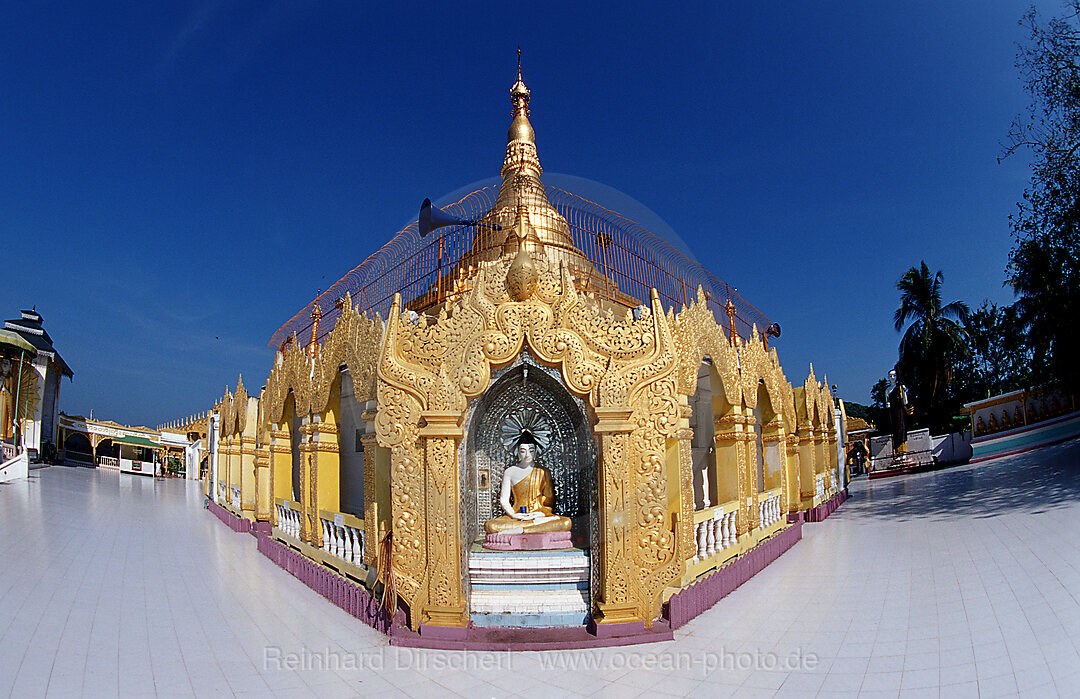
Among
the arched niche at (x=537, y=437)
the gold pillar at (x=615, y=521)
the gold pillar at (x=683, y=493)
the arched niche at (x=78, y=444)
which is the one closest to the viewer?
the gold pillar at (x=615, y=521)

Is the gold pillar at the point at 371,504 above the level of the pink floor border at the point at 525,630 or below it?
above

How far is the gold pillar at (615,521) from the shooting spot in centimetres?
653

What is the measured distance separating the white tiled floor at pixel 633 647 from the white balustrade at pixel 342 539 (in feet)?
2.40

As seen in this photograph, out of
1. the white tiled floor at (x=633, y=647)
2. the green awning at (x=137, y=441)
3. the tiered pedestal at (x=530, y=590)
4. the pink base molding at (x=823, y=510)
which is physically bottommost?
the pink base molding at (x=823, y=510)

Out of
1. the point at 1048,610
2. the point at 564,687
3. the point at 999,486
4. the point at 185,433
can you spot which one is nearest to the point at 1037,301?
the point at 999,486

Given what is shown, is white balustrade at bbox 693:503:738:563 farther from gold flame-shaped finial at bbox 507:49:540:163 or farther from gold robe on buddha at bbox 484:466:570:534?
gold flame-shaped finial at bbox 507:49:540:163

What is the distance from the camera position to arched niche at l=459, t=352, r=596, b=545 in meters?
7.64

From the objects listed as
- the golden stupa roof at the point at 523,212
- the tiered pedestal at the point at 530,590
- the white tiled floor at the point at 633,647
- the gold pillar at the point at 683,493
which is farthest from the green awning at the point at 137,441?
the gold pillar at the point at 683,493

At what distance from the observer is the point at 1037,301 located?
1792cm

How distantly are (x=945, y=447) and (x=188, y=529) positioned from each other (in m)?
33.0

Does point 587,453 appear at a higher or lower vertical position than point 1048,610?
higher

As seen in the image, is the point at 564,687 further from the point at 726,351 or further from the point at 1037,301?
the point at 1037,301

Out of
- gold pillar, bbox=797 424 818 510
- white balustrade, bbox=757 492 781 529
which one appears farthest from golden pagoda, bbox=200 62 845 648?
gold pillar, bbox=797 424 818 510

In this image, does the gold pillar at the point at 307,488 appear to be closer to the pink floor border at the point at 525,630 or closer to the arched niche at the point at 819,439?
the pink floor border at the point at 525,630
